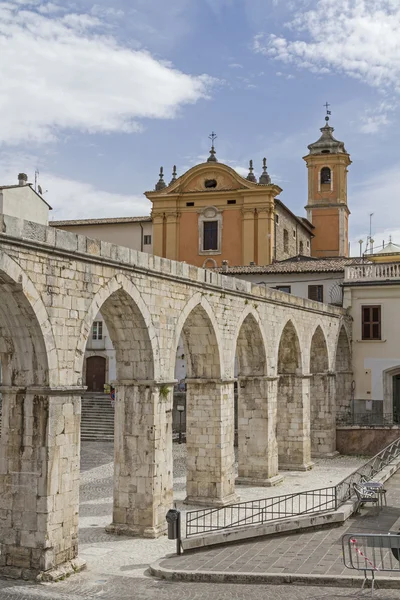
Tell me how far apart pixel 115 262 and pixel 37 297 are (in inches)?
95.9

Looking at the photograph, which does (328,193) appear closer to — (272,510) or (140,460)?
(272,510)

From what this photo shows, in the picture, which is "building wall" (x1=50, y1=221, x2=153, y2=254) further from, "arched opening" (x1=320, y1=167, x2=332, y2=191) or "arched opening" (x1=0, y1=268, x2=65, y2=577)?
"arched opening" (x1=0, y1=268, x2=65, y2=577)

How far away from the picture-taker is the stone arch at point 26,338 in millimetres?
11758

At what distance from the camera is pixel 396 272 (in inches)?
1214

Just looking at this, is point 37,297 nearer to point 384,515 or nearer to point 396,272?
point 384,515

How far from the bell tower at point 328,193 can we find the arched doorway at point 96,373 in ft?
54.3

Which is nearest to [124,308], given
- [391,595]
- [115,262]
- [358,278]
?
[115,262]

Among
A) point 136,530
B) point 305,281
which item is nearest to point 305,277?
point 305,281

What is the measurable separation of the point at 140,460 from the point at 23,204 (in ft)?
59.1

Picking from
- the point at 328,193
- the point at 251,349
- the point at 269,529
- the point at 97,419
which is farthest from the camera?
the point at 328,193

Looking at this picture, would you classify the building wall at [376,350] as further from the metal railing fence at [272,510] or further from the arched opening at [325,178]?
the arched opening at [325,178]

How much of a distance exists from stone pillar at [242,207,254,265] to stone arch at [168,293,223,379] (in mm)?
19652

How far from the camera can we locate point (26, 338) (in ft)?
40.0

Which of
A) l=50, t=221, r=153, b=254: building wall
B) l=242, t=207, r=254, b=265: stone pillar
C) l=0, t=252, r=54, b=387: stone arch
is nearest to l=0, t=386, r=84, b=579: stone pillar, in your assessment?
l=0, t=252, r=54, b=387: stone arch
